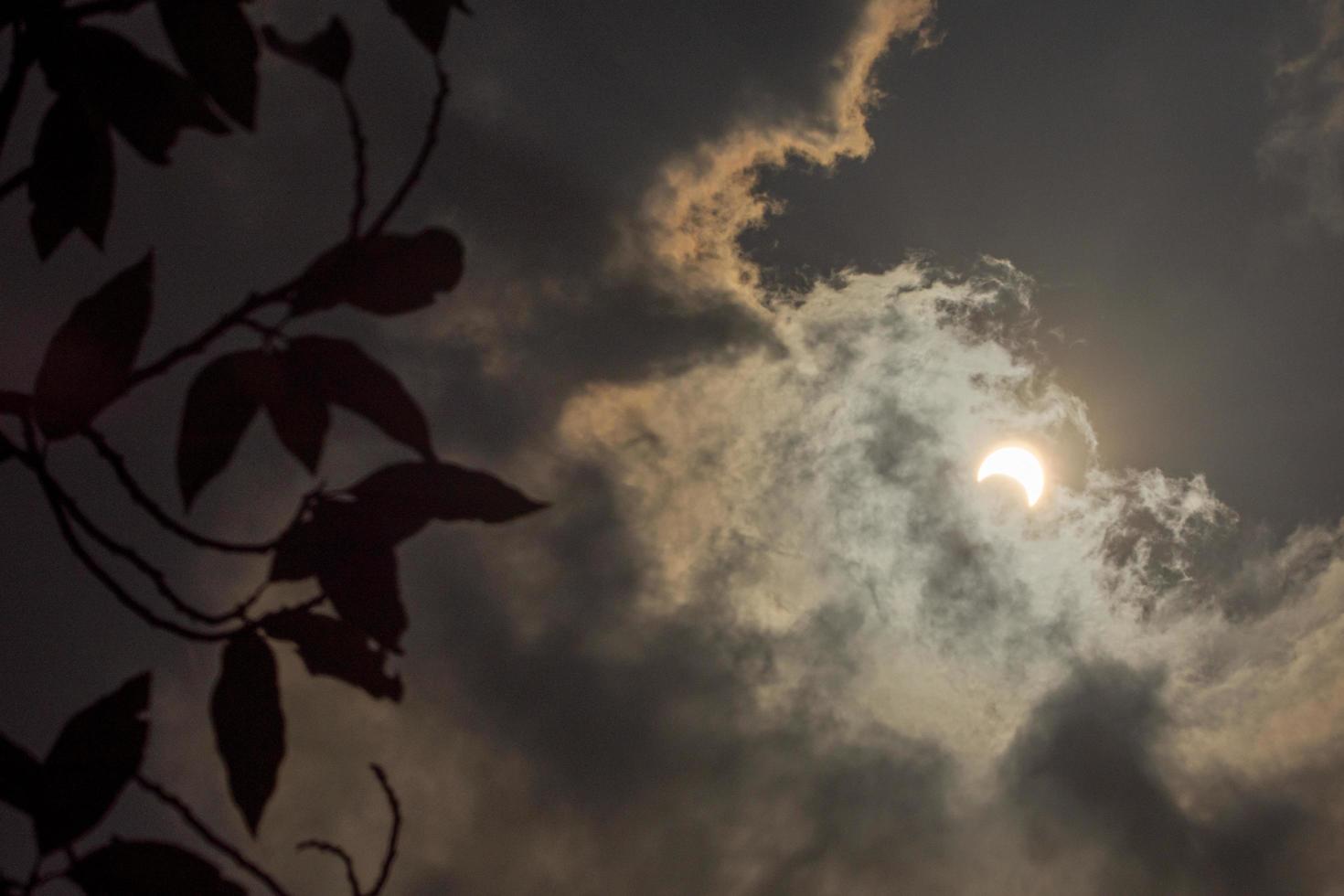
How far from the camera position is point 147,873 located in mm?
1172

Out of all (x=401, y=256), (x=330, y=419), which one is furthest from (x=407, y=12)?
(x=330, y=419)

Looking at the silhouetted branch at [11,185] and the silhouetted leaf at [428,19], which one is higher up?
the silhouetted leaf at [428,19]

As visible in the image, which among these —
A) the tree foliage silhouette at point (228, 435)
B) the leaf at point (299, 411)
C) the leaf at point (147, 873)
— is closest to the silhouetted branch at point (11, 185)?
the tree foliage silhouette at point (228, 435)

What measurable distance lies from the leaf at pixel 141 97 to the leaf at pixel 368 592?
67 cm

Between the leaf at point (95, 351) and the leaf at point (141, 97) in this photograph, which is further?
the leaf at point (141, 97)

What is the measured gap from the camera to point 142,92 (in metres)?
1.32

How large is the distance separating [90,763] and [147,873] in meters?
0.16

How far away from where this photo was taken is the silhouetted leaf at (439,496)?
1.11 m

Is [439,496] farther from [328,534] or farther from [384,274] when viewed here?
[384,274]

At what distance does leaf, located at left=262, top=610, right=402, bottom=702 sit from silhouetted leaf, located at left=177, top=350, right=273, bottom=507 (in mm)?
273

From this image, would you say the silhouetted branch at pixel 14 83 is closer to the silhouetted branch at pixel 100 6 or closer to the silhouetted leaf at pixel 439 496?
the silhouetted branch at pixel 100 6

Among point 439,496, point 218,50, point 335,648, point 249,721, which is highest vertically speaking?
point 218,50

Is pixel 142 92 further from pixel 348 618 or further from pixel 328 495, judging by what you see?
pixel 348 618

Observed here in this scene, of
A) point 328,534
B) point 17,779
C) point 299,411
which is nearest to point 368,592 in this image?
point 328,534
